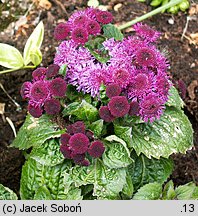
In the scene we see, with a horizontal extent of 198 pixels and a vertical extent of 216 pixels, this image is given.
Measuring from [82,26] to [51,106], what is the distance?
37 centimetres

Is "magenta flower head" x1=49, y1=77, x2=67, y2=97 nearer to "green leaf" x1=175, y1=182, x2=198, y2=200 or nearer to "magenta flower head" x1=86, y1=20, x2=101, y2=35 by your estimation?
"magenta flower head" x1=86, y1=20, x2=101, y2=35

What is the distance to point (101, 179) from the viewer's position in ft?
7.30

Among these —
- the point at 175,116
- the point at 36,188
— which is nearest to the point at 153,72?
the point at 175,116

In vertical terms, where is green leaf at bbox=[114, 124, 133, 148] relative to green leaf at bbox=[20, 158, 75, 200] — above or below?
above

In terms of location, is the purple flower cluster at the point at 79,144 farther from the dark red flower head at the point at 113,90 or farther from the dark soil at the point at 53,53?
the dark soil at the point at 53,53

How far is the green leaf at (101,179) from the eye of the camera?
221 centimetres

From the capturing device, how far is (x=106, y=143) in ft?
7.29

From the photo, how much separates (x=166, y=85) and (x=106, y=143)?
0.34 metres

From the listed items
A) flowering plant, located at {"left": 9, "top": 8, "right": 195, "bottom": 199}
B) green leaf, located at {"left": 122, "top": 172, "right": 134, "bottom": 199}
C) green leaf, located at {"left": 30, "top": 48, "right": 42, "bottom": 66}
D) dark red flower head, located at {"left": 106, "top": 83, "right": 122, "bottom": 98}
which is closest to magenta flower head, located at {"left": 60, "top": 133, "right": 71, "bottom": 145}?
flowering plant, located at {"left": 9, "top": 8, "right": 195, "bottom": 199}

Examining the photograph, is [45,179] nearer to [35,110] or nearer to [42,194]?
[42,194]

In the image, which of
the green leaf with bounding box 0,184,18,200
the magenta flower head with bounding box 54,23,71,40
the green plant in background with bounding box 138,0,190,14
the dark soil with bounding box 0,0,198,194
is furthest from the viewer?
the green plant in background with bounding box 138,0,190,14

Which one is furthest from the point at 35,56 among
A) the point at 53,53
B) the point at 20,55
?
the point at 53,53

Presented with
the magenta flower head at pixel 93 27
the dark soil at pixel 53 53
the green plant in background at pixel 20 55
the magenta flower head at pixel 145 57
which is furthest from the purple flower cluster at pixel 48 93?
the dark soil at pixel 53 53

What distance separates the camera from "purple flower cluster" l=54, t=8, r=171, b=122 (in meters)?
2.11
